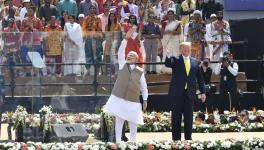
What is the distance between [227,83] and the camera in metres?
23.9

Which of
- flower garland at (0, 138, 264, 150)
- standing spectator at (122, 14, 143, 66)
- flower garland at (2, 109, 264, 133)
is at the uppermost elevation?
standing spectator at (122, 14, 143, 66)

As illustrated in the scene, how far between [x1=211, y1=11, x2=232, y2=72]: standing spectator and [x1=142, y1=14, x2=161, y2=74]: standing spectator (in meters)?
1.80

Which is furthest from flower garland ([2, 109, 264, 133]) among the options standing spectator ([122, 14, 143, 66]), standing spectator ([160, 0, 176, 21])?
standing spectator ([160, 0, 176, 21])

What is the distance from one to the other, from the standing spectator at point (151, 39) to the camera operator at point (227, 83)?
1.84 metres

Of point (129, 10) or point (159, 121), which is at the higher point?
point (129, 10)

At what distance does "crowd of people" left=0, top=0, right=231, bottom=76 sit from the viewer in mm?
21016

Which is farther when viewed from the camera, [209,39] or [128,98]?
[209,39]

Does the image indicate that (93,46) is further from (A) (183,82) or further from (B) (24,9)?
(A) (183,82)

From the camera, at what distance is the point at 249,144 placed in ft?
52.1

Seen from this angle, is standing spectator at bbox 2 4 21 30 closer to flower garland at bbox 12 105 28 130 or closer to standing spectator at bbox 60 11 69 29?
standing spectator at bbox 60 11 69 29

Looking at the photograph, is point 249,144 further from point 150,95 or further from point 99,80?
point 150,95

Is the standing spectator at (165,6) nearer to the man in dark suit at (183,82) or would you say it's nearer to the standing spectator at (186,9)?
the standing spectator at (186,9)

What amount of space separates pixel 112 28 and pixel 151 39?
3.64ft

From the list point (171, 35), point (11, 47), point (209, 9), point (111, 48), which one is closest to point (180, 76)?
point (111, 48)
